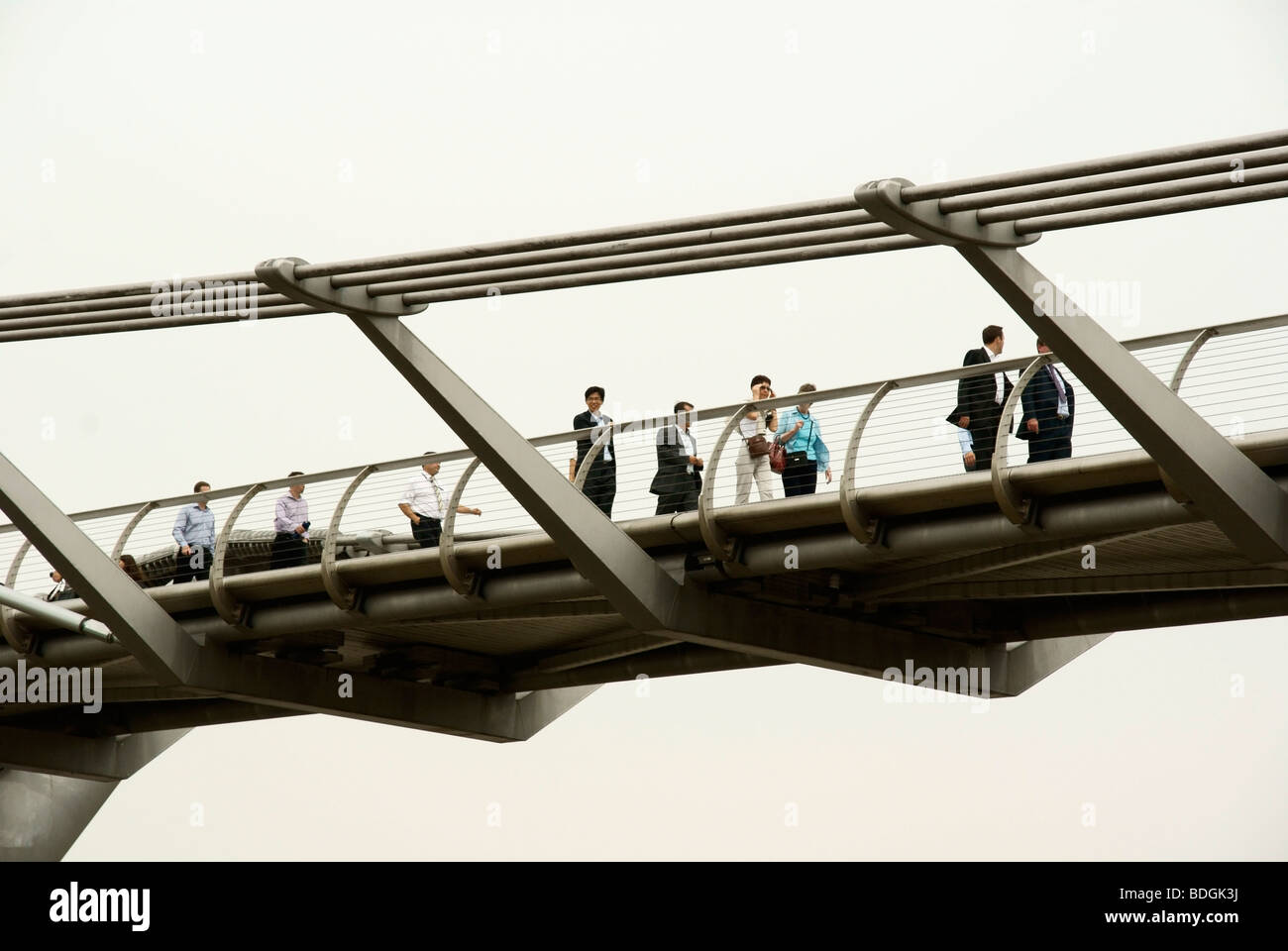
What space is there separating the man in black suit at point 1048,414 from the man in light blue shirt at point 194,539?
1040cm

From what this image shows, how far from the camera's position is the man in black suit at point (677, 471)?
63.2ft

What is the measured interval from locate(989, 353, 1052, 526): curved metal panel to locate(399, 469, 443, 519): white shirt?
7.05m

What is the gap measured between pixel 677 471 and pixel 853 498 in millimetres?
2730

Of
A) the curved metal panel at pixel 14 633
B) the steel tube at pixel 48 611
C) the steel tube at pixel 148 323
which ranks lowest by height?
the steel tube at pixel 48 611

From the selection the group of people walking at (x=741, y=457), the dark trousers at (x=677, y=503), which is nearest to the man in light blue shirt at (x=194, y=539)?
the group of people walking at (x=741, y=457)

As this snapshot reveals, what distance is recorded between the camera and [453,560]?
1973 centimetres

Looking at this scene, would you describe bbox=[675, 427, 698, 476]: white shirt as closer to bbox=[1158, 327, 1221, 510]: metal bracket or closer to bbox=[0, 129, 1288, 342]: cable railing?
bbox=[0, 129, 1288, 342]: cable railing

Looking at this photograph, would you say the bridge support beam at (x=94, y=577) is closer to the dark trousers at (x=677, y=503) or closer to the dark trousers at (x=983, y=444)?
the dark trousers at (x=677, y=503)

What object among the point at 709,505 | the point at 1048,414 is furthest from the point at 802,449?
the point at 1048,414

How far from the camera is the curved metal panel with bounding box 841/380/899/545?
56.9 ft

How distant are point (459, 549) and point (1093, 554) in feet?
Result: 20.2

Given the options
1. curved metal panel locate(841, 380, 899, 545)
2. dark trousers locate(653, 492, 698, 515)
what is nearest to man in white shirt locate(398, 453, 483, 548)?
dark trousers locate(653, 492, 698, 515)
